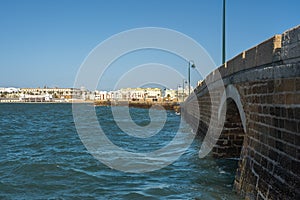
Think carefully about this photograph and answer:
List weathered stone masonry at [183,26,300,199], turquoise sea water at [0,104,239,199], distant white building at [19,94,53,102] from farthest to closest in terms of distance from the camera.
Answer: distant white building at [19,94,53,102], turquoise sea water at [0,104,239,199], weathered stone masonry at [183,26,300,199]

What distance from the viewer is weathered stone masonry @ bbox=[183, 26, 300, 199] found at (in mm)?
4945

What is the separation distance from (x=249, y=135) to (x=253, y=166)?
2.84ft

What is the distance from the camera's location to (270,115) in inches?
238

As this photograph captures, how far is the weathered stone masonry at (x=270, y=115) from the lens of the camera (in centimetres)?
495

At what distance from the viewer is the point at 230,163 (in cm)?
1098

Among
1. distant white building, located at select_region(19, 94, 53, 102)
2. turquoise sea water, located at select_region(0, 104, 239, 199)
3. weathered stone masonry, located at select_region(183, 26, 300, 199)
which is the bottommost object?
turquoise sea water, located at select_region(0, 104, 239, 199)

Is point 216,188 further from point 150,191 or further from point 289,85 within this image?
point 289,85

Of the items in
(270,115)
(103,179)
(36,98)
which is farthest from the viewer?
(36,98)

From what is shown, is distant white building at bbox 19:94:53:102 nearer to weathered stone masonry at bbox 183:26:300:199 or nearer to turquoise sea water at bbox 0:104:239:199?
turquoise sea water at bbox 0:104:239:199

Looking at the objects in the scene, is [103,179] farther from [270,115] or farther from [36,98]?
[36,98]

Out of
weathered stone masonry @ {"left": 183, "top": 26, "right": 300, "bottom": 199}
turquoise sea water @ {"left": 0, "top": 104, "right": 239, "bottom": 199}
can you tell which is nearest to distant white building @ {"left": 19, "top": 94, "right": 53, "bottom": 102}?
turquoise sea water @ {"left": 0, "top": 104, "right": 239, "bottom": 199}


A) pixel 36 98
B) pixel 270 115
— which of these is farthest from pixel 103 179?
pixel 36 98

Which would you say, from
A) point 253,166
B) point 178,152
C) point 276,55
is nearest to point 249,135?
point 253,166

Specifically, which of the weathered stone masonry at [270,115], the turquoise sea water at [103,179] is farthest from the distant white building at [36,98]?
the weathered stone masonry at [270,115]
